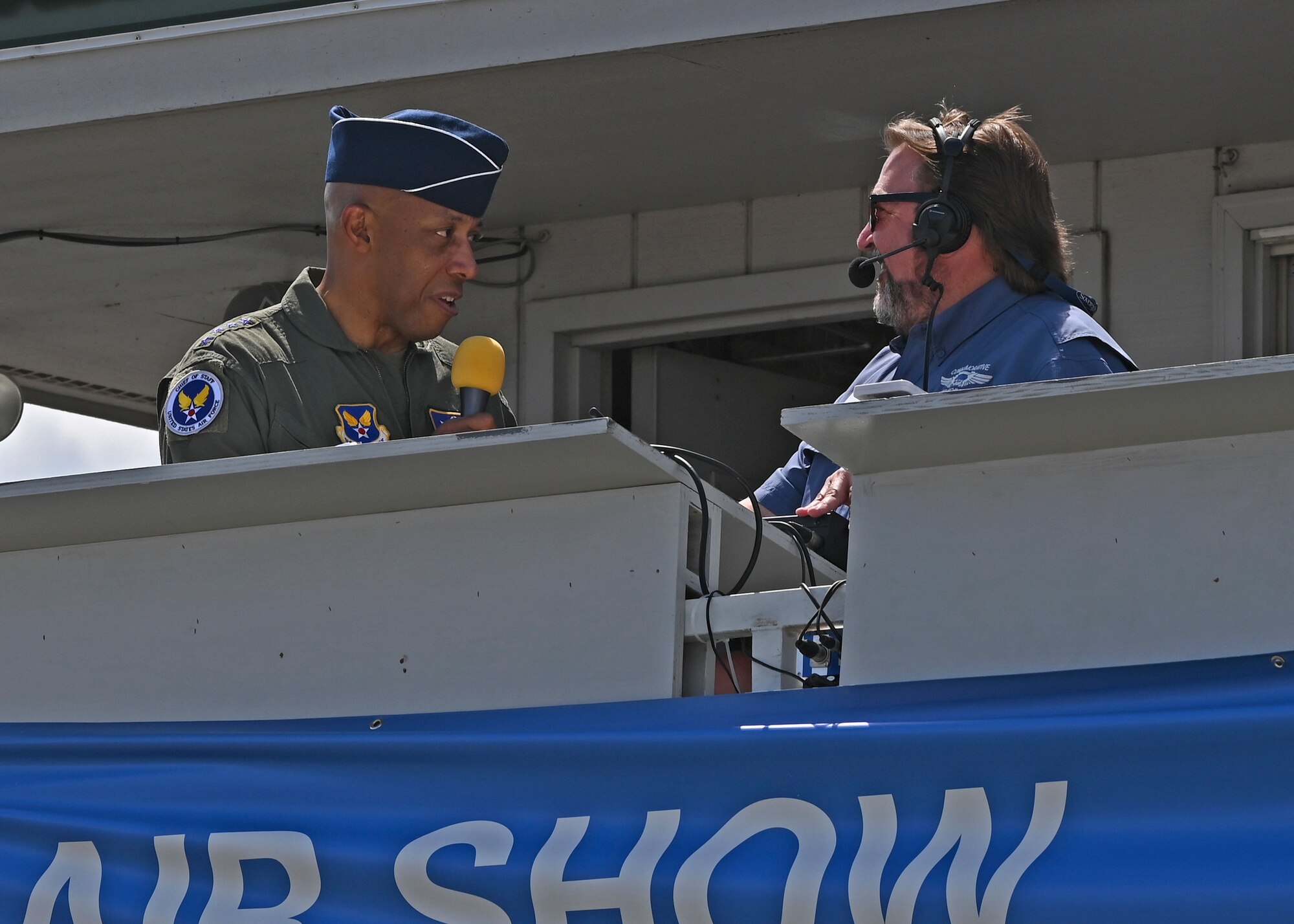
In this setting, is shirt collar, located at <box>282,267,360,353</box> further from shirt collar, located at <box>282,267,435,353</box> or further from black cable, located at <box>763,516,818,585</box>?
black cable, located at <box>763,516,818,585</box>

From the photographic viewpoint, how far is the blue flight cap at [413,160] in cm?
378

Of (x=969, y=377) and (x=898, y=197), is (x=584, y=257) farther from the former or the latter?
(x=969, y=377)

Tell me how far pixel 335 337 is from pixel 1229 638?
1916 millimetres

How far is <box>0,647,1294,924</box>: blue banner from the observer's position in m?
2.51

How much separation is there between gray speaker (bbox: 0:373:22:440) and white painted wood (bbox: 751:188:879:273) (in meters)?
2.57

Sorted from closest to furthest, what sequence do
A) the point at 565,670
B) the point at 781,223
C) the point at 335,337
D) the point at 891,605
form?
1. the point at 891,605
2. the point at 565,670
3. the point at 335,337
4. the point at 781,223

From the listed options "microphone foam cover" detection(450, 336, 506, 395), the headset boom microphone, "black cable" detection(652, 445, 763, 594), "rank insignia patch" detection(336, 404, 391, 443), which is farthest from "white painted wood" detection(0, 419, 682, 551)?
the headset boom microphone

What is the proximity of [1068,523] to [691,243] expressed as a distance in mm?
3793

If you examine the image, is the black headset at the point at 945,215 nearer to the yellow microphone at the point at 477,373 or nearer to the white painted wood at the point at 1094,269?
the yellow microphone at the point at 477,373

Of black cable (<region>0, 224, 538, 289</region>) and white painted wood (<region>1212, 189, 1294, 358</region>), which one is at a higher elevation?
black cable (<region>0, 224, 538, 289</region>)

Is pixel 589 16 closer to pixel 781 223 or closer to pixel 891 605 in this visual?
pixel 781 223

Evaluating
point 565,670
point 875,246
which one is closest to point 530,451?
point 565,670

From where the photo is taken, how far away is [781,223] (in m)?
6.29

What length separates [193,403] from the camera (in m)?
3.49
